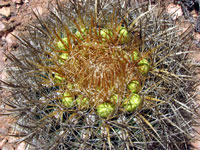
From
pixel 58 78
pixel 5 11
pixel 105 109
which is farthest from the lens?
pixel 5 11

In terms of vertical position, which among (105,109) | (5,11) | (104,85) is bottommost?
(105,109)

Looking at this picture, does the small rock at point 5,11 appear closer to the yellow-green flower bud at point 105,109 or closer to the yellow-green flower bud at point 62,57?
the yellow-green flower bud at point 62,57

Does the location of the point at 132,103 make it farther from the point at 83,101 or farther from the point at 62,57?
the point at 62,57

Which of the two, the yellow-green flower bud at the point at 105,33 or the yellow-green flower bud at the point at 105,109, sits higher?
the yellow-green flower bud at the point at 105,33

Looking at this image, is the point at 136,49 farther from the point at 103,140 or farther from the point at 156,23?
the point at 103,140

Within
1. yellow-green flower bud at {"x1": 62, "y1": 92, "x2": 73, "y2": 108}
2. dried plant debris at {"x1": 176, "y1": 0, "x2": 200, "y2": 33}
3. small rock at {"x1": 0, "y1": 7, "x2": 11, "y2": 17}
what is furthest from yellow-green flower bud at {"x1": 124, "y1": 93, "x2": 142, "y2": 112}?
small rock at {"x1": 0, "y1": 7, "x2": 11, "y2": 17}

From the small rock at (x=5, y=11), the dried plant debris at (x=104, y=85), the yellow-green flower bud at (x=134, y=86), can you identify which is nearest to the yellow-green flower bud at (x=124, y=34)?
the dried plant debris at (x=104, y=85)

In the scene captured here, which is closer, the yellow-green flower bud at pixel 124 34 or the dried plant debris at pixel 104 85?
the dried plant debris at pixel 104 85

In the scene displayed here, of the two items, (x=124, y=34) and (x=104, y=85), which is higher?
(x=124, y=34)

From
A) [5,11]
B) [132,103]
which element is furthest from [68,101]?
[5,11]
